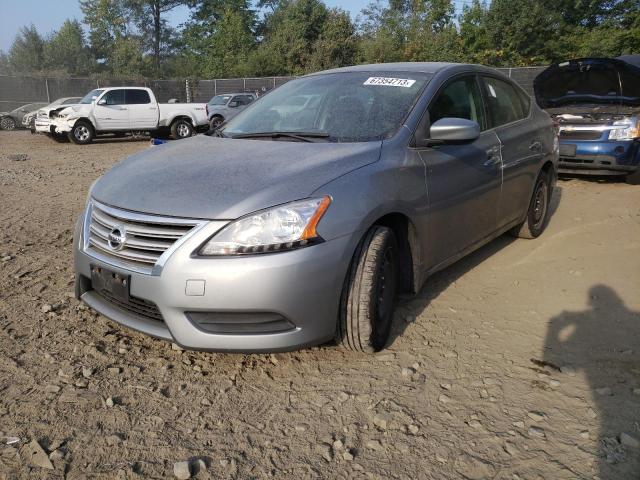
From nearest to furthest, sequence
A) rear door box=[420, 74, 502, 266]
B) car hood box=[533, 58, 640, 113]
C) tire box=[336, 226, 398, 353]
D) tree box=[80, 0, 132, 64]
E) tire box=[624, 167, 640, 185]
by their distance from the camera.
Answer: tire box=[336, 226, 398, 353] < rear door box=[420, 74, 502, 266] < car hood box=[533, 58, 640, 113] < tire box=[624, 167, 640, 185] < tree box=[80, 0, 132, 64]

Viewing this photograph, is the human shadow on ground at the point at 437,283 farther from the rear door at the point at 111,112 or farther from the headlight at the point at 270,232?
the rear door at the point at 111,112

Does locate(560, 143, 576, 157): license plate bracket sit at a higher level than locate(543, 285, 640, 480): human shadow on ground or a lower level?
higher

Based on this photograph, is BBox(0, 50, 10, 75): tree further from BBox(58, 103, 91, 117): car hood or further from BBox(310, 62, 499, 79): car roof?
BBox(310, 62, 499, 79): car roof

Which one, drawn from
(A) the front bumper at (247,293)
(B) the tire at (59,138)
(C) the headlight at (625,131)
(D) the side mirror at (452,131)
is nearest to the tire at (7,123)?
(B) the tire at (59,138)

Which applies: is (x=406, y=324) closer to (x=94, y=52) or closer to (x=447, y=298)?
(x=447, y=298)

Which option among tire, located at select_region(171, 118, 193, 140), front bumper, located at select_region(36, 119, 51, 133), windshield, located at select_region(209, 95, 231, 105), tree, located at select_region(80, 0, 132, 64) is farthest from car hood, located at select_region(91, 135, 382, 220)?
tree, located at select_region(80, 0, 132, 64)

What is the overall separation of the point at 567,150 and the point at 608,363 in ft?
17.7

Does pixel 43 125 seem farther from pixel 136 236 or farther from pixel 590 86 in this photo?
pixel 136 236

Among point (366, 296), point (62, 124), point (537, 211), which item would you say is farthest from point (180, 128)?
point (366, 296)

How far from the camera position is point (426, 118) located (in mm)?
3277

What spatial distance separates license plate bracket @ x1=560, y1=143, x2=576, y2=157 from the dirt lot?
386cm

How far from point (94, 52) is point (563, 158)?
5580cm

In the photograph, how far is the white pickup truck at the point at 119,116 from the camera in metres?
15.4

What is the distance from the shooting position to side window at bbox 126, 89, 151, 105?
16094mm
